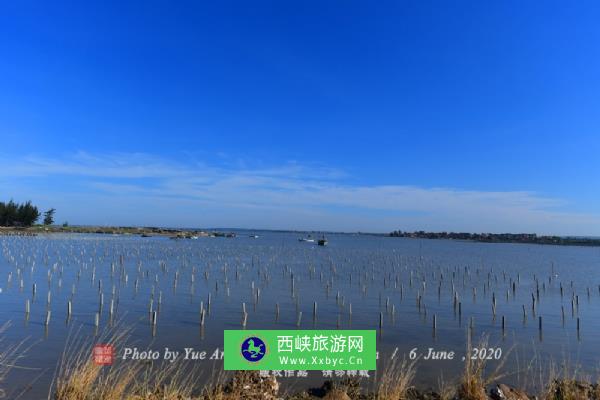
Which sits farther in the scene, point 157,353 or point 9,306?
point 9,306

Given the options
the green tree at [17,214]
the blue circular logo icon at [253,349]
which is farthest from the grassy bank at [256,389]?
the green tree at [17,214]

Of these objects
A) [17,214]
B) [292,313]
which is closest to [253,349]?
[292,313]

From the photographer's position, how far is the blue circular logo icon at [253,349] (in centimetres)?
966

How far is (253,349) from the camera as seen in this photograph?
9.73 meters

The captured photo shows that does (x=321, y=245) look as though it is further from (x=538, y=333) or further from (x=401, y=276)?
(x=538, y=333)

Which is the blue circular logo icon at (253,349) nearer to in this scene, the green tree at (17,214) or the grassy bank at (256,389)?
the grassy bank at (256,389)

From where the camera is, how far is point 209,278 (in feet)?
136

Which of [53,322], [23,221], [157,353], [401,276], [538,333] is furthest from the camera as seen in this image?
[23,221]

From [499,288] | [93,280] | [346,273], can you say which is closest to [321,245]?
[346,273]

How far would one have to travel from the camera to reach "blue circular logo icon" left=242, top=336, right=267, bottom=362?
9664mm

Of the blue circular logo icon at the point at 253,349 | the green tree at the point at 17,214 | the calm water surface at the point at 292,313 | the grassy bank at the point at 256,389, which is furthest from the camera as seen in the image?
the green tree at the point at 17,214

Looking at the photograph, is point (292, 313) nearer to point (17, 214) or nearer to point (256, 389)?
point (256, 389)

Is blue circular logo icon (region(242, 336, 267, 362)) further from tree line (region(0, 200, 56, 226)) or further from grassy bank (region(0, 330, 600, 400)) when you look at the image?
tree line (region(0, 200, 56, 226))

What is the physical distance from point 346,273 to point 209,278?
17.3 m
